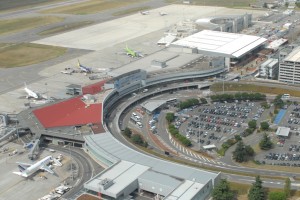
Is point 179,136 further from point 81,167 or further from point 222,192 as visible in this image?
point 222,192

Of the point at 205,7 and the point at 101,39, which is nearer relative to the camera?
the point at 101,39

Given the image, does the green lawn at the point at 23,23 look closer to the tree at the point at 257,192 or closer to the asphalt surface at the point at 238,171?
the asphalt surface at the point at 238,171

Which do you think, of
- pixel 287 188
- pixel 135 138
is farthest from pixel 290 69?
pixel 287 188

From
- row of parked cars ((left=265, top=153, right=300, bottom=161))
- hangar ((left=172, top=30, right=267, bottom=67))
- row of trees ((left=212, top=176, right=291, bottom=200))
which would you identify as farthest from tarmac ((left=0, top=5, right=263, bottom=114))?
row of trees ((left=212, top=176, right=291, bottom=200))

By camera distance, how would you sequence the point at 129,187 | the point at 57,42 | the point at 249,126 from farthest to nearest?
the point at 57,42, the point at 249,126, the point at 129,187

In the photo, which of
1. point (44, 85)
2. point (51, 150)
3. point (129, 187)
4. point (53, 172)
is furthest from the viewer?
point (44, 85)

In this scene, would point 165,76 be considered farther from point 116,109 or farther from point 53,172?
point 53,172

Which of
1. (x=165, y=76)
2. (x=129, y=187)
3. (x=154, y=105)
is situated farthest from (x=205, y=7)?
(x=129, y=187)

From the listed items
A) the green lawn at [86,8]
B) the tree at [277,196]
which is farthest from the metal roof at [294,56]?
the green lawn at [86,8]
